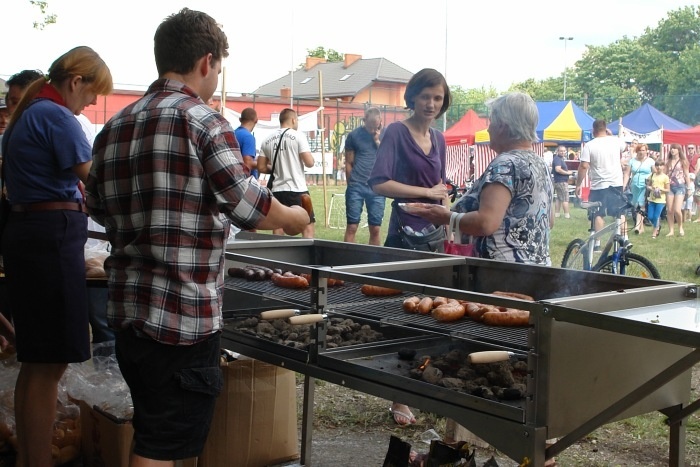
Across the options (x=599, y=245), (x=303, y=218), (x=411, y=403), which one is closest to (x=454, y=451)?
(x=411, y=403)

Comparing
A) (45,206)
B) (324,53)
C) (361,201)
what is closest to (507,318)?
(45,206)

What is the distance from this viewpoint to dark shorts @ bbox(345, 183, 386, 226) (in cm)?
811

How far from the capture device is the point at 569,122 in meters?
20.2

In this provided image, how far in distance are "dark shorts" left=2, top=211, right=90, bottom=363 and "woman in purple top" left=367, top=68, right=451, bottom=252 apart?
1.74m

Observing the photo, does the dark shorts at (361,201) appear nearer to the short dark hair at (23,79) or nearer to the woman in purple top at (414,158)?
the woman in purple top at (414,158)

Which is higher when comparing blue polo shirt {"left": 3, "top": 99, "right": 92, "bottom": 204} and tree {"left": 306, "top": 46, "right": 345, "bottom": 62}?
tree {"left": 306, "top": 46, "right": 345, "bottom": 62}

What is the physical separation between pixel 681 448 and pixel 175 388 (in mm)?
1581

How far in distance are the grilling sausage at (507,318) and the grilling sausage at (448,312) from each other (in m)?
0.11

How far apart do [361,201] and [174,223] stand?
21.6 ft

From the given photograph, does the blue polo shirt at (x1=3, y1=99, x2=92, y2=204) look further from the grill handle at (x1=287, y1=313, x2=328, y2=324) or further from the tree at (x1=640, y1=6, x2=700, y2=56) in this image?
the tree at (x1=640, y1=6, x2=700, y2=56)

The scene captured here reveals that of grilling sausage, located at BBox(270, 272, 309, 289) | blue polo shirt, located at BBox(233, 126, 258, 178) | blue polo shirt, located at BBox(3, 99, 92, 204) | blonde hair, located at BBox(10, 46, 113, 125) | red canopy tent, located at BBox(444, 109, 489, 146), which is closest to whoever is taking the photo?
blue polo shirt, located at BBox(3, 99, 92, 204)

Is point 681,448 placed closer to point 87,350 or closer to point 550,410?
point 550,410

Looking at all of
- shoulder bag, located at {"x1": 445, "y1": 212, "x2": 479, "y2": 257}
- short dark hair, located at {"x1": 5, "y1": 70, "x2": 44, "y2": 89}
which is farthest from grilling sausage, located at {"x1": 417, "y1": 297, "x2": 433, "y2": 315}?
short dark hair, located at {"x1": 5, "y1": 70, "x2": 44, "y2": 89}

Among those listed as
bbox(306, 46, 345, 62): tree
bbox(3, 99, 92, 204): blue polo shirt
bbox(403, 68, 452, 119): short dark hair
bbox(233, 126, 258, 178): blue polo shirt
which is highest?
bbox(306, 46, 345, 62): tree
